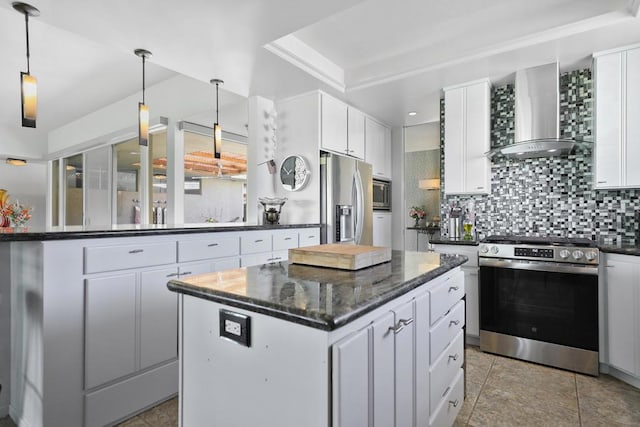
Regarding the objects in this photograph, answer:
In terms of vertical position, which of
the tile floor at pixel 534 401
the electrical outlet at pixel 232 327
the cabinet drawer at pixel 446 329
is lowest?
the tile floor at pixel 534 401

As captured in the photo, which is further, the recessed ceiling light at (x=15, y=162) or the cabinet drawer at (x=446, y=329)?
the recessed ceiling light at (x=15, y=162)

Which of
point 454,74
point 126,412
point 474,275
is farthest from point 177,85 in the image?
point 474,275

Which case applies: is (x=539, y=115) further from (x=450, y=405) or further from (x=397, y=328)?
(x=397, y=328)

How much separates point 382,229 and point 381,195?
452 millimetres

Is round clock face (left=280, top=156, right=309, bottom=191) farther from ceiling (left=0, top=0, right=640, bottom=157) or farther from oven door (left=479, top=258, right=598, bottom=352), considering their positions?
oven door (left=479, top=258, right=598, bottom=352)

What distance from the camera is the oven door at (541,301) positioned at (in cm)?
249

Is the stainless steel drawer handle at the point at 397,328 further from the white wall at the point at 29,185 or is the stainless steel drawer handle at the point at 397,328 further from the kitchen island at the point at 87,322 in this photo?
the white wall at the point at 29,185

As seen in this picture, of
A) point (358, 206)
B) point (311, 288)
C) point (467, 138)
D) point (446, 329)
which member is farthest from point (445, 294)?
point (467, 138)

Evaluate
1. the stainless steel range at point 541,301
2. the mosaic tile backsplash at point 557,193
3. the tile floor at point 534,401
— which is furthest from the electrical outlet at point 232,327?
the mosaic tile backsplash at point 557,193

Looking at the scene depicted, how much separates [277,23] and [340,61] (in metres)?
1.20

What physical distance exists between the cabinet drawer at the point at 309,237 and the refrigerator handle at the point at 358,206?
44cm

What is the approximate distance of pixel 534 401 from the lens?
2.16m

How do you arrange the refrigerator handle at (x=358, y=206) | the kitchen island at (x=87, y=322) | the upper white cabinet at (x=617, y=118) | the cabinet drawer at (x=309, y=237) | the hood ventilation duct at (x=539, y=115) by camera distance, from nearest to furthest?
the kitchen island at (x=87, y=322) → the upper white cabinet at (x=617, y=118) → the hood ventilation duct at (x=539, y=115) → the cabinet drawer at (x=309, y=237) → the refrigerator handle at (x=358, y=206)

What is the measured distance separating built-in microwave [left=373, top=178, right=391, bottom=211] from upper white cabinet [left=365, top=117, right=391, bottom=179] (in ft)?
0.35
